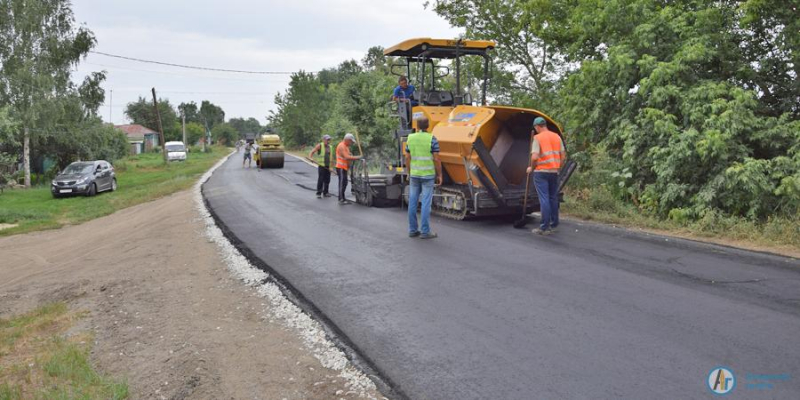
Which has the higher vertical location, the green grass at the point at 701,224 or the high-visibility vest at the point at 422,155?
the high-visibility vest at the point at 422,155

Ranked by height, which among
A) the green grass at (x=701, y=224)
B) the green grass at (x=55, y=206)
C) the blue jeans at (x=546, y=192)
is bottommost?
the green grass at (x=55, y=206)

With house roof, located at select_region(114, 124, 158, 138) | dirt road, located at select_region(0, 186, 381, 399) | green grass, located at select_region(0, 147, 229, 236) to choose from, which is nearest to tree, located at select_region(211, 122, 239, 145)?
house roof, located at select_region(114, 124, 158, 138)

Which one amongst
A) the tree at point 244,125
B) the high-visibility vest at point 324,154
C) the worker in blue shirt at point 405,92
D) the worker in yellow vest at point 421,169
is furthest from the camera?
the tree at point 244,125

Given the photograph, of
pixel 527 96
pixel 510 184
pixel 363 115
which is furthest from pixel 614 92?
pixel 363 115

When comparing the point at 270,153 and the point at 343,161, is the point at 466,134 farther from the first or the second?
the point at 270,153

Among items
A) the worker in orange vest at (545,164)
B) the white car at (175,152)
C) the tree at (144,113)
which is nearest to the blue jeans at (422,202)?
the worker in orange vest at (545,164)

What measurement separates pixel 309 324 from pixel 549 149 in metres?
5.05

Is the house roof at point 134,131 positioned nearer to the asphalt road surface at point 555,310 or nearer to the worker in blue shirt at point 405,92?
the worker in blue shirt at point 405,92

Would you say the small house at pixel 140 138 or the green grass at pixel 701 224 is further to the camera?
the small house at pixel 140 138

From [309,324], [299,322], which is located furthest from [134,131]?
[309,324]

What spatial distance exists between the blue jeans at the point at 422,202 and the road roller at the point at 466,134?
961 millimetres

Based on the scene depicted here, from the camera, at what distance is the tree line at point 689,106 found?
894cm

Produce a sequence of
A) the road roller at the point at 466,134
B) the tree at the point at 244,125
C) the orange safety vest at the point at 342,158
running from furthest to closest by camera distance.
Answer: the tree at the point at 244,125 < the orange safety vest at the point at 342,158 < the road roller at the point at 466,134

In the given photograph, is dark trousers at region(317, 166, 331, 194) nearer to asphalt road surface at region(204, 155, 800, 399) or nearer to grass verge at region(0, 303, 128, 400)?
asphalt road surface at region(204, 155, 800, 399)
